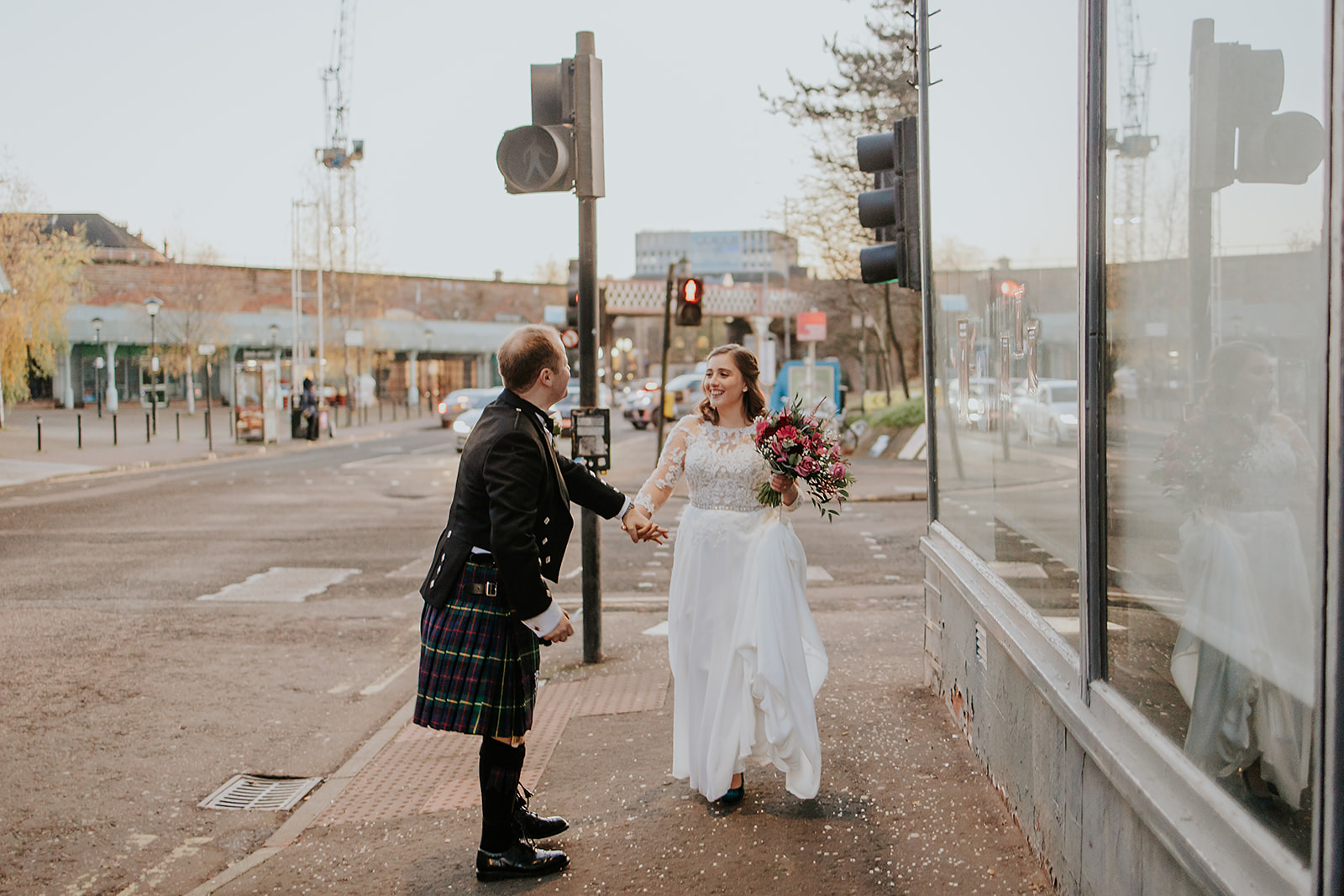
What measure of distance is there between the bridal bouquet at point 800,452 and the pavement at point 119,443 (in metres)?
19.3

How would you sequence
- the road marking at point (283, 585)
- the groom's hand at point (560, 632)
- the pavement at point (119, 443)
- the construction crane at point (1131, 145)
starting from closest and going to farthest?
the construction crane at point (1131, 145)
the groom's hand at point (560, 632)
the road marking at point (283, 585)
the pavement at point (119, 443)

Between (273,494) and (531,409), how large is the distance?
15.7 m

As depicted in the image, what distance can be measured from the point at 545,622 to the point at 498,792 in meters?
0.65

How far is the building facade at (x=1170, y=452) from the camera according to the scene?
2.03m

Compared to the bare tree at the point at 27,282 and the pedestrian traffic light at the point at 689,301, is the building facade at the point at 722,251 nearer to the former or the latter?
the bare tree at the point at 27,282

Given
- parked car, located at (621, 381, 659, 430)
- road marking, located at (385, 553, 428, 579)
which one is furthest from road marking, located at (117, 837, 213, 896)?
parked car, located at (621, 381, 659, 430)

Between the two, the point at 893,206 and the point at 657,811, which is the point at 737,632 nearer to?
the point at 657,811

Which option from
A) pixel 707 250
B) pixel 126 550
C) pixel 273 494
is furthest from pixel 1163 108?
pixel 707 250

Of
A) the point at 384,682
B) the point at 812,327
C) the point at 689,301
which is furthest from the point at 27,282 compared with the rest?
the point at 384,682

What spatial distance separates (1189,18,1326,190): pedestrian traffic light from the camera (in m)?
2.13

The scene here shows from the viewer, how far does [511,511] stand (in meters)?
3.65

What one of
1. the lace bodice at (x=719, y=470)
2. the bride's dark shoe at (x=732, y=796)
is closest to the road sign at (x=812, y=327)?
the lace bodice at (x=719, y=470)

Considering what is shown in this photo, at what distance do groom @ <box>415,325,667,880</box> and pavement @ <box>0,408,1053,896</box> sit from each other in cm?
37

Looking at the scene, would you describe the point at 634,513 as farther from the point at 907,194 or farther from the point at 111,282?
the point at 111,282
